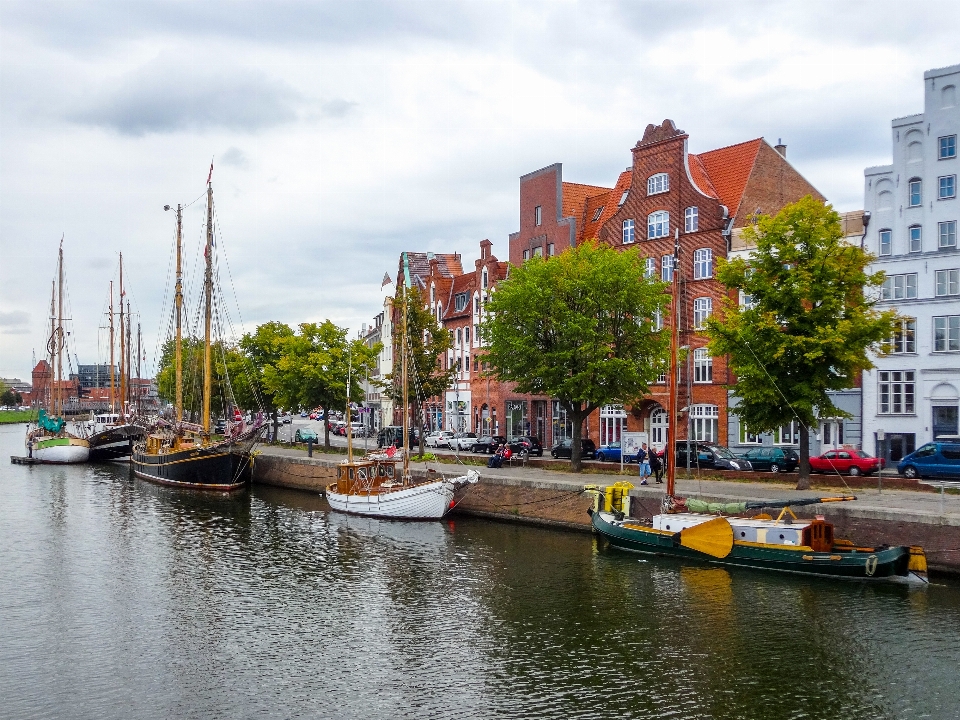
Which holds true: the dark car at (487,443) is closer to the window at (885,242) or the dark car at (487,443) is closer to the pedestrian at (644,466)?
the pedestrian at (644,466)

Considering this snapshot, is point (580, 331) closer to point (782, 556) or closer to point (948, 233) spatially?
point (782, 556)

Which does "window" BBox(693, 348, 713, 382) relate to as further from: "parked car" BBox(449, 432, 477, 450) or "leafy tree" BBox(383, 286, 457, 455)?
"parked car" BBox(449, 432, 477, 450)

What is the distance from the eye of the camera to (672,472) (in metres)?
36.4

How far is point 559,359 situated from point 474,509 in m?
9.63

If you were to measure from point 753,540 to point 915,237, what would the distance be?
28.2m

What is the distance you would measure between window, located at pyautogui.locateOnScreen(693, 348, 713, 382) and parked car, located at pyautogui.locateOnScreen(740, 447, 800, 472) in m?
11.7

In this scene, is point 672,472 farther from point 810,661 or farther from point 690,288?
point 690,288

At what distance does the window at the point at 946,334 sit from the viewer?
50281mm

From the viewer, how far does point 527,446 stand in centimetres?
6319

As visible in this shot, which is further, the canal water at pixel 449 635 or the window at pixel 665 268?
the window at pixel 665 268

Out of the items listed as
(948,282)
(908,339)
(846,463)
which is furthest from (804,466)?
(948,282)

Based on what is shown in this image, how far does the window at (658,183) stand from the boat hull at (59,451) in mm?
58721

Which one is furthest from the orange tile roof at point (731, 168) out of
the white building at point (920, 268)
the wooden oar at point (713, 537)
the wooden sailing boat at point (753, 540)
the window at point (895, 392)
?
the wooden oar at point (713, 537)

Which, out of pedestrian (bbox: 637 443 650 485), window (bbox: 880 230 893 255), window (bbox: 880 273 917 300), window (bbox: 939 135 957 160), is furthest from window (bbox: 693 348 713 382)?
window (bbox: 939 135 957 160)
